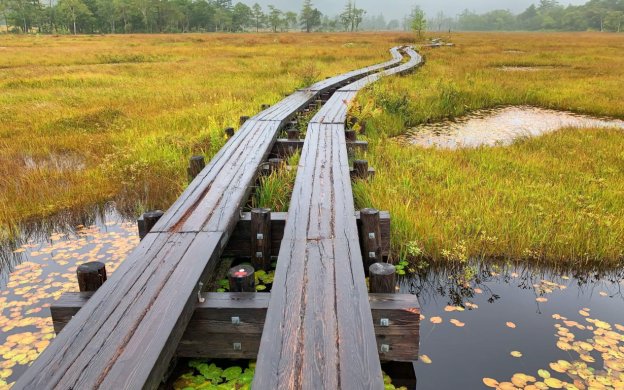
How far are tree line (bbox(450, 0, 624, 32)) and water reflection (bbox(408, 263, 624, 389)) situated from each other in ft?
399

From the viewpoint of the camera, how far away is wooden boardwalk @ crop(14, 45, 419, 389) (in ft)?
6.68

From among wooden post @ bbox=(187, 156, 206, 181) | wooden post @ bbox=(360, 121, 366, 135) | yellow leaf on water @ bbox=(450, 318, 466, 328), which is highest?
wooden post @ bbox=(360, 121, 366, 135)

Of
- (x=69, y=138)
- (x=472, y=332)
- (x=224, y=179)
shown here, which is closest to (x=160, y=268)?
(x=224, y=179)

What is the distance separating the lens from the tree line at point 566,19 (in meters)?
105

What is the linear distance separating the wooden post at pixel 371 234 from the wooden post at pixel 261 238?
33.1 inches

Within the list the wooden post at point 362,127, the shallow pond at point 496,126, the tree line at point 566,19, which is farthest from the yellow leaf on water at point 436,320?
the tree line at point 566,19

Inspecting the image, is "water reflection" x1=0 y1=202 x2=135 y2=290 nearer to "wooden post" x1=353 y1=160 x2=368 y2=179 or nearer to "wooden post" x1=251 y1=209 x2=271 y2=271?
"wooden post" x1=251 y1=209 x2=271 y2=271

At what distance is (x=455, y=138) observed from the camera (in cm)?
916

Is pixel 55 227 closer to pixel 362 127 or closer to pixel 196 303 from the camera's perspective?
pixel 196 303

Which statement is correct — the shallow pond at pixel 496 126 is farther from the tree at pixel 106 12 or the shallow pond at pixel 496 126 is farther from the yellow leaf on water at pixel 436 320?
the tree at pixel 106 12

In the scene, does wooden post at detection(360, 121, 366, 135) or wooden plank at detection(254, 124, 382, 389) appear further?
wooden post at detection(360, 121, 366, 135)

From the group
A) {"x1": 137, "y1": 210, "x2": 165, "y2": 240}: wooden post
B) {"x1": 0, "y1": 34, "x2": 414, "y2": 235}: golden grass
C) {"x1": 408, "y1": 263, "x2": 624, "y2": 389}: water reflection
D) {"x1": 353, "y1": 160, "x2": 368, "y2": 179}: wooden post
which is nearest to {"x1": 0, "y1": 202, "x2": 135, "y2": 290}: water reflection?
{"x1": 0, "y1": 34, "x2": 414, "y2": 235}: golden grass

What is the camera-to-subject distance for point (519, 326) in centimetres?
346

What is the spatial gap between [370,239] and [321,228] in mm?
463
